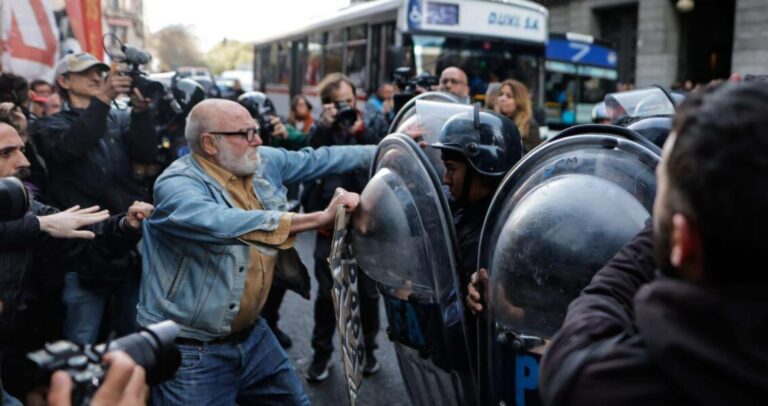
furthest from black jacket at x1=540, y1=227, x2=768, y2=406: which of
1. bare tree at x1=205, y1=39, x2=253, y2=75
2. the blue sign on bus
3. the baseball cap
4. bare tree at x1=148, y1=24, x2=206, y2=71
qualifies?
bare tree at x1=205, y1=39, x2=253, y2=75

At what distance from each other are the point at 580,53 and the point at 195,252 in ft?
34.9

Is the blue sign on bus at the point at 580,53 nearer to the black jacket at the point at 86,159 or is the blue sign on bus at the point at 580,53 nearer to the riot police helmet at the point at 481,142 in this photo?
the black jacket at the point at 86,159

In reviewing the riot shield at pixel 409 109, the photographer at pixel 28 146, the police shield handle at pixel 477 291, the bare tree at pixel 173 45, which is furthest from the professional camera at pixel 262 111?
the bare tree at pixel 173 45

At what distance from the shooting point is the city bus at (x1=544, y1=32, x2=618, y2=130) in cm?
1203

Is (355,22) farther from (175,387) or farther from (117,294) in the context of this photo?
(175,387)

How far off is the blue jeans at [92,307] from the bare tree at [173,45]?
3661 cm

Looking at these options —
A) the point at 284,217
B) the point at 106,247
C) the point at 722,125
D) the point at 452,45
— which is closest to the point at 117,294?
the point at 106,247

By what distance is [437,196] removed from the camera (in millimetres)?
2297

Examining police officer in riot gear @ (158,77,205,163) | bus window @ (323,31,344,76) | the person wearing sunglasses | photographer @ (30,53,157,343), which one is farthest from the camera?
bus window @ (323,31,344,76)

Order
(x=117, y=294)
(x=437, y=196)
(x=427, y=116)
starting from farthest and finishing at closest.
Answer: (x=117, y=294), (x=427, y=116), (x=437, y=196)

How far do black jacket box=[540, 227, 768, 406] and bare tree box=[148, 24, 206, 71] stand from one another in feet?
130

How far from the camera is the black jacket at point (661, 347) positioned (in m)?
1.09

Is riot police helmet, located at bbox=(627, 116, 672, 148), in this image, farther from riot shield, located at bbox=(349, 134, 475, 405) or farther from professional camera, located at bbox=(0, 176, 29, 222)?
professional camera, located at bbox=(0, 176, 29, 222)

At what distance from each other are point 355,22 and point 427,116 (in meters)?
9.32
